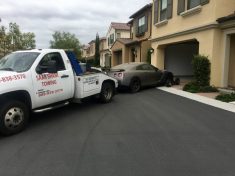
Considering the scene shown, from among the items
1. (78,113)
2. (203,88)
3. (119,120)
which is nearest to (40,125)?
(78,113)

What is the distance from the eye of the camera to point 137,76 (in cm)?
1309

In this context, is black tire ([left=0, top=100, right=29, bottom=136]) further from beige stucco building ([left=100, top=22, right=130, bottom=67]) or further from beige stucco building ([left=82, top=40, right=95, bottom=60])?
beige stucco building ([left=82, top=40, right=95, bottom=60])

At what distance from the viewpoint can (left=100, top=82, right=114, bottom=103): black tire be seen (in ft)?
31.9

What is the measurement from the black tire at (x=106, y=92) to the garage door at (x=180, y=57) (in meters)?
11.1

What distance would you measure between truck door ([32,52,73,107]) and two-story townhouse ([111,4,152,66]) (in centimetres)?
1585

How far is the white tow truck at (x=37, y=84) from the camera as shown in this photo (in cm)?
600

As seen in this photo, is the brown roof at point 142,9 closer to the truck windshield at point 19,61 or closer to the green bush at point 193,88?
the green bush at point 193,88

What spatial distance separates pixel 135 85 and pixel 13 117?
25.5 ft

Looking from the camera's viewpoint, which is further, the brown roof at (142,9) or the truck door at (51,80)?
the brown roof at (142,9)

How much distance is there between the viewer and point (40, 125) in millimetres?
6906

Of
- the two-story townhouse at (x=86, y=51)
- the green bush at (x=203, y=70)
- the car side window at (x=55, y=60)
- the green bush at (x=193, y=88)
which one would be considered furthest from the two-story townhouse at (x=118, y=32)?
the car side window at (x=55, y=60)

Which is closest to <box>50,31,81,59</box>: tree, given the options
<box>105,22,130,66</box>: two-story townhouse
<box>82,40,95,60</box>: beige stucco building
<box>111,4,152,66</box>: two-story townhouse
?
<box>82,40,95,60</box>: beige stucco building

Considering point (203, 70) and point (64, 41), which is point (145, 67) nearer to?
point (203, 70)

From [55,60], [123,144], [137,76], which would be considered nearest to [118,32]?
[137,76]
